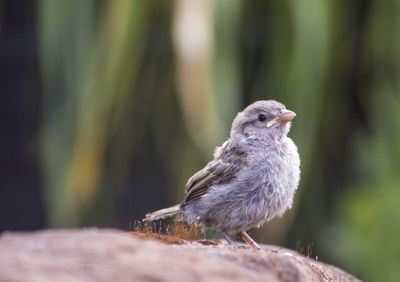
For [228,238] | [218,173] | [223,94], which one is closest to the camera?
[228,238]

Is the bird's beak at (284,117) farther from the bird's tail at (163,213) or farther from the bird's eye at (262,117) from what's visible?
the bird's tail at (163,213)

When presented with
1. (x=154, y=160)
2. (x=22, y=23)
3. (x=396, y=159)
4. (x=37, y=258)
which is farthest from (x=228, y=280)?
(x=22, y=23)

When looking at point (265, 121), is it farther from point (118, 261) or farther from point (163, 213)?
point (118, 261)

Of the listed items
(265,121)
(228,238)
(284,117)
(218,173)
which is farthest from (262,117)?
(228,238)

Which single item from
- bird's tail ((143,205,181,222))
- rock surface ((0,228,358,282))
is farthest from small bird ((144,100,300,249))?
rock surface ((0,228,358,282))

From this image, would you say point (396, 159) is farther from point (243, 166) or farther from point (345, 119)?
point (243, 166)

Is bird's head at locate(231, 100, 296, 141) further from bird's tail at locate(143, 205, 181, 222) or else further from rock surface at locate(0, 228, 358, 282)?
rock surface at locate(0, 228, 358, 282)
